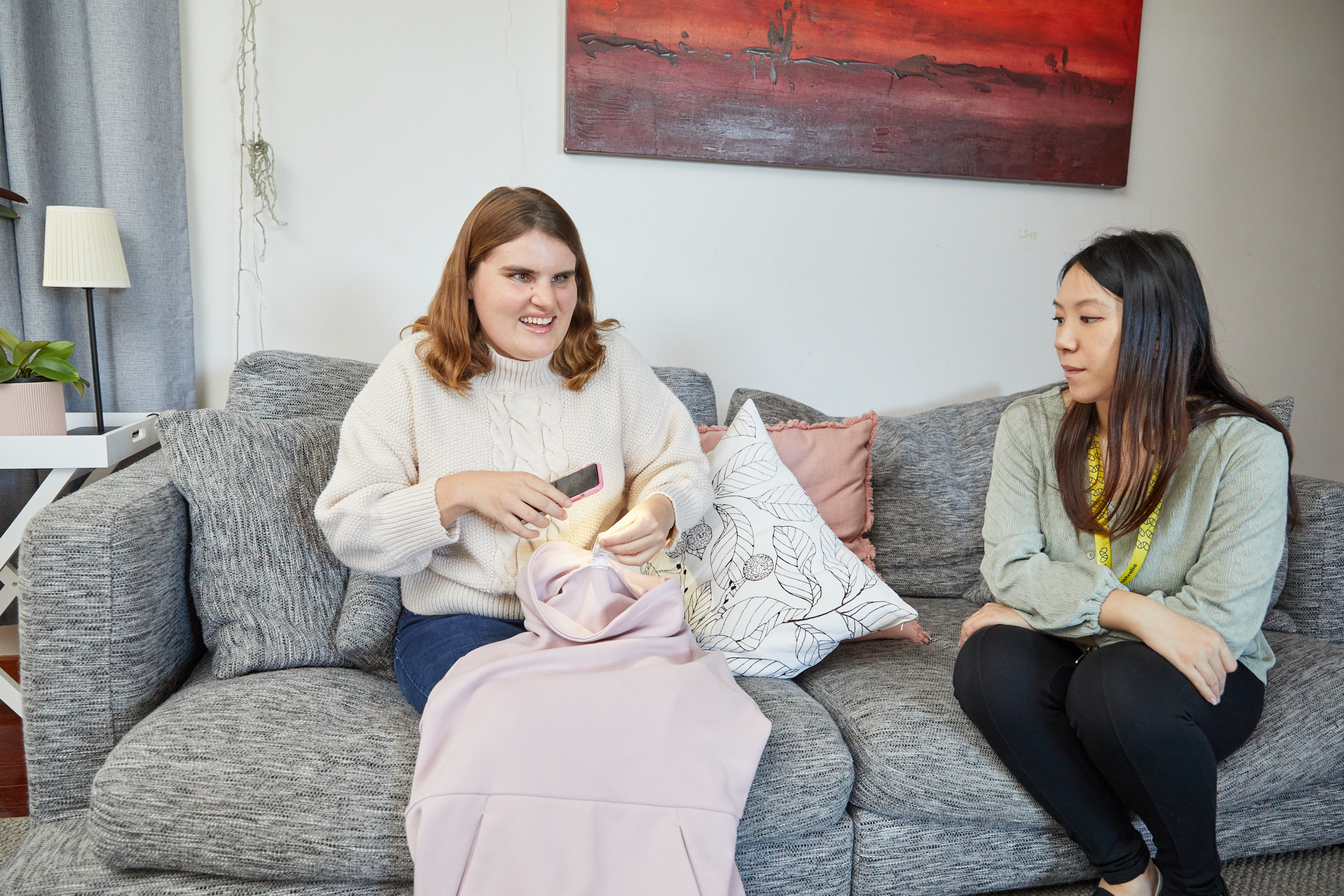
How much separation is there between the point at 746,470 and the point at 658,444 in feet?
0.59

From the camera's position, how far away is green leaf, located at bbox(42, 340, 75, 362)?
161 centimetres

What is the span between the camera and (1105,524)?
4.19ft

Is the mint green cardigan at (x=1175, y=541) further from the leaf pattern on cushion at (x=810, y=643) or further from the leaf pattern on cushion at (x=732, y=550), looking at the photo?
the leaf pattern on cushion at (x=732, y=550)

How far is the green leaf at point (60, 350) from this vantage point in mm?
1606

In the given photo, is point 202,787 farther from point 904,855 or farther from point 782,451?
point 782,451

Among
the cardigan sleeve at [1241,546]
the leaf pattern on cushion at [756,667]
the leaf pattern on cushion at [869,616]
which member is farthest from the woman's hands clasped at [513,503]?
the cardigan sleeve at [1241,546]

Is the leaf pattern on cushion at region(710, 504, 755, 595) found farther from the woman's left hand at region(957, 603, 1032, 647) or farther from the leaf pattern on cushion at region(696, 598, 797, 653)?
the woman's left hand at region(957, 603, 1032, 647)

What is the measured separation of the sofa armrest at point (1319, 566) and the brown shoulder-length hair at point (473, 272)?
1.35 metres

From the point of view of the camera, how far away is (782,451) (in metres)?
1.72

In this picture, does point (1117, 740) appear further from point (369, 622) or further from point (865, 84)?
point (865, 84)

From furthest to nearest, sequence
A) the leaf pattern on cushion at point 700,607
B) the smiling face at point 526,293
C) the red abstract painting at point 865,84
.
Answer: the red abstract painting at point 865,84 < the leaf pattern on cushion at point 700,607 < the smiling face at point 526,293

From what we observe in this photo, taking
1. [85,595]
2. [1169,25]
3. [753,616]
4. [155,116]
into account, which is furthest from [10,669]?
[1169,25]

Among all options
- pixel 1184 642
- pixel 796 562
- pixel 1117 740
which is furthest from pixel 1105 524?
pixel 796 562

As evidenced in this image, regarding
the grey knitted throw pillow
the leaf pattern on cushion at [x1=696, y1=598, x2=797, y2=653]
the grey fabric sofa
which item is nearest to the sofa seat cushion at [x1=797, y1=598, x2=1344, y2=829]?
the grey fabric sofa
